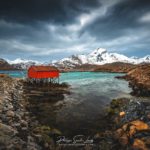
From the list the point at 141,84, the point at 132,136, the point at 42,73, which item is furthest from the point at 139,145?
the point at 42,73

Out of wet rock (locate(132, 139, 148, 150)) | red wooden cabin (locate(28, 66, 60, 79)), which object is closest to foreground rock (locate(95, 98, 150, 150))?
wet rock (locate(132, 139, 148, 150))

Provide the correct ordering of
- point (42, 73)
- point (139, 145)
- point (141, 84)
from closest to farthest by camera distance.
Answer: point (139, 145)
point (141, 84)
point (42, 73)

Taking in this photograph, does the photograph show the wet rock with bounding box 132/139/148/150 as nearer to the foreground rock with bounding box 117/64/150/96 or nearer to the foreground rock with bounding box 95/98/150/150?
the foreground rock with bounding box 95/98/150/150

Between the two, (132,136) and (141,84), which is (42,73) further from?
(132,136)

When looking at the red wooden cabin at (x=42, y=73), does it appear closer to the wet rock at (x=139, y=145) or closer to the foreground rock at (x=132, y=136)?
the foreground rock at (x=132, y=136)

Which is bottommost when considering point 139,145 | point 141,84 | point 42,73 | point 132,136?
point 139,145

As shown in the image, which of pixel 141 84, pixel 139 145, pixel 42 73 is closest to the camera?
pixel 139 145

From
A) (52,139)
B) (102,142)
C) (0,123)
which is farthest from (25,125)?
(102,142)

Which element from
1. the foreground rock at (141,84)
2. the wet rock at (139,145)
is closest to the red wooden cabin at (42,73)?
the foreground rock at (141,84)

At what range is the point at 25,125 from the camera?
19062mm

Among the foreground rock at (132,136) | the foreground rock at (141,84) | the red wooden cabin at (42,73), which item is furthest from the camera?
the red wooden cabin at (42,73)

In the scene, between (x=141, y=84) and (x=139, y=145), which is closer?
(x=139, y=145)

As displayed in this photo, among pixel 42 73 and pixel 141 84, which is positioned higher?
pixel 42 73

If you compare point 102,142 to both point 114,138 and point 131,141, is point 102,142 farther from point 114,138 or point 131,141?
point 131,141
